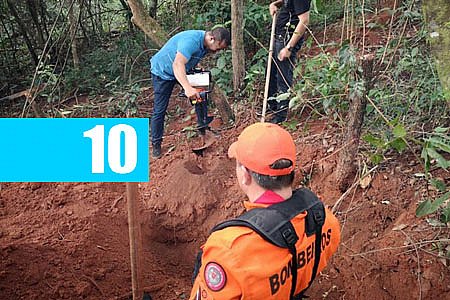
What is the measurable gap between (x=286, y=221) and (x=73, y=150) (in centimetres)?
94

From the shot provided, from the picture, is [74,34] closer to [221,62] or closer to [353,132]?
[221,62]

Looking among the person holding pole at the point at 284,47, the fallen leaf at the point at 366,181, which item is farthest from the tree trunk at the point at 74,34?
the fallen leaf at the point at 366,181

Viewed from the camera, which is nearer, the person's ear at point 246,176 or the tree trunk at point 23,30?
the person's ear at point 246,176

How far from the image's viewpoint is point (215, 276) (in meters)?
1.69

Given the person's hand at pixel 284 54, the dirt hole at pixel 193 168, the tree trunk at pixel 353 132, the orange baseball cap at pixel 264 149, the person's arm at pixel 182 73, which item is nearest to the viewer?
the orange baseball cap at pixel 264 149

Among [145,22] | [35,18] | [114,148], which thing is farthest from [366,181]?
[35,18]

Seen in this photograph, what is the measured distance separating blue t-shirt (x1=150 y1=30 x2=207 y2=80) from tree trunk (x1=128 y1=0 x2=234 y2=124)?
57cm

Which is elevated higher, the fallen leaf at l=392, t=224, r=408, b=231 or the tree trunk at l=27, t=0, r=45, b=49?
the tree trunk at l=27, t=0, r=45, b=49

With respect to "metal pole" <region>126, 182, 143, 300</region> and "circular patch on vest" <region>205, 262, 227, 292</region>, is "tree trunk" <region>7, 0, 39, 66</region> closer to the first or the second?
"metal pole" <region>126, 182, 143, 300</region>

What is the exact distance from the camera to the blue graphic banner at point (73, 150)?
1.98 meters

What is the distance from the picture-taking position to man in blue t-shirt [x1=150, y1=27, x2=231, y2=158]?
14.0ft

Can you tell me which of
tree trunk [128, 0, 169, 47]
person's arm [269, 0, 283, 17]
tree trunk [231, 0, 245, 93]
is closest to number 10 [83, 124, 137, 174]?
person's arm [269, 0, 283, 17]

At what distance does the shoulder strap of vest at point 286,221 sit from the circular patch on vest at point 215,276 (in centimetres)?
15

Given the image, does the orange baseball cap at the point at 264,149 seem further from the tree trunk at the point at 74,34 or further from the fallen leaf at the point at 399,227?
the tree trunk at the point at 74,34
